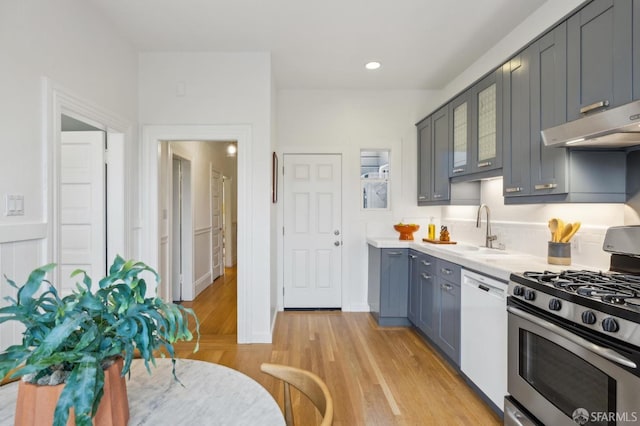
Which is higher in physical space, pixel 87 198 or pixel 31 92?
pixel 31 92

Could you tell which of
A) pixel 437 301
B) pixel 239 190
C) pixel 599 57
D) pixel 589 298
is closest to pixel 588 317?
pixel 589 298

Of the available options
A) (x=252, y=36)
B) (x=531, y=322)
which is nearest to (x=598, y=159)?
(x=531, y=322)

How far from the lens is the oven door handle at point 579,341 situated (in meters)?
1.24

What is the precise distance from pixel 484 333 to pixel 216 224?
16.6 ft

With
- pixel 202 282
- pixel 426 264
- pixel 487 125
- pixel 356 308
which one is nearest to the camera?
pixel 487 125

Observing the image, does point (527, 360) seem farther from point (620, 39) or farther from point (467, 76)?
point (467, 76)

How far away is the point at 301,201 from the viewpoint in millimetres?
4238

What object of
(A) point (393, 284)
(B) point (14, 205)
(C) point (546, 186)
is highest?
(C) point (546, 186)

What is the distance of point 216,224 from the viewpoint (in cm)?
621

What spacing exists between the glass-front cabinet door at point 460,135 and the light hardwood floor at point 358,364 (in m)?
1.76

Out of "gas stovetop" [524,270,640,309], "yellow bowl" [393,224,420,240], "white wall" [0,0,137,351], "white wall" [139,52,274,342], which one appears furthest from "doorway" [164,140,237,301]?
"gas stovetop" [524,270,640,309]

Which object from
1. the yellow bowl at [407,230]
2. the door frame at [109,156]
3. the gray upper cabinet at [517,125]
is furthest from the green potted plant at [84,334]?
the yellow bowl at [407,230]

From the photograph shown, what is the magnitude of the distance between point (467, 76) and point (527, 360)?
294cm

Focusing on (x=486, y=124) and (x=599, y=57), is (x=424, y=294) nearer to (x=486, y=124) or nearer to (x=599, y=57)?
(x=486, y=124)
